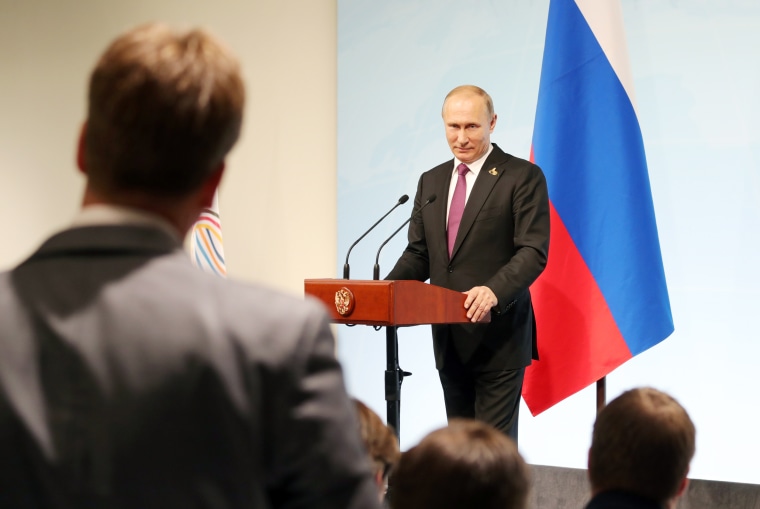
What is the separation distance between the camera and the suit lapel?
3.35 meters

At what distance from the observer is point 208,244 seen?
12.5 feet

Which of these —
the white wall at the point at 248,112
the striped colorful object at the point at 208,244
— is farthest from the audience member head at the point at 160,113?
the white wall at the point at 248,112

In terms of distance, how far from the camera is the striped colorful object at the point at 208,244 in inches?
147

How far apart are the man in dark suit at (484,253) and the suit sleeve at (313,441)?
2.35 meters

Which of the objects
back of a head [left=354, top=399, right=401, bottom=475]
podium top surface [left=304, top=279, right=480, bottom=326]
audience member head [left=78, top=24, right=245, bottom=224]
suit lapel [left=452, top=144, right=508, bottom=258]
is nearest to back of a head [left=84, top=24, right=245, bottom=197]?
audience member head [left=78, top=24, right=245, bottom=224]

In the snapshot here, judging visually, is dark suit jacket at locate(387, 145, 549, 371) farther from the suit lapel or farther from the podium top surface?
the podium top surface

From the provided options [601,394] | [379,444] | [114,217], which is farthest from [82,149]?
[601,394]

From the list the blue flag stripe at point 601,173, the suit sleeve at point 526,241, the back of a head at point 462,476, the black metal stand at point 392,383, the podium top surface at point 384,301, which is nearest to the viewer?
the back of a head at point 462,476

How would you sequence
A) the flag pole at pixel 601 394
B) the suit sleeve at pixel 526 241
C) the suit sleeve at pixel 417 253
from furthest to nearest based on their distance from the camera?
the flag pole at pixel 601 394
the suit sleeve at pixel 417 253
the suit sleeve at pixel 526 241

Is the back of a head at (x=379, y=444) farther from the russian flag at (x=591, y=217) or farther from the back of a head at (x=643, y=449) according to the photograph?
the russian flag at (x=591, y=217)

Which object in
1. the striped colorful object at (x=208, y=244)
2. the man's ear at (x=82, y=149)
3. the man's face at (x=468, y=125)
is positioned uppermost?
the man's face at (x=468, y=125)

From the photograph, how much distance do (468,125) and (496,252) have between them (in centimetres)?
51

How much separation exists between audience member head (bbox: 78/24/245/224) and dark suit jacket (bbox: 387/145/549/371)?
2403 mm

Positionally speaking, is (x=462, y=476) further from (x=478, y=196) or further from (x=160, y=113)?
(x=478, y=196)
